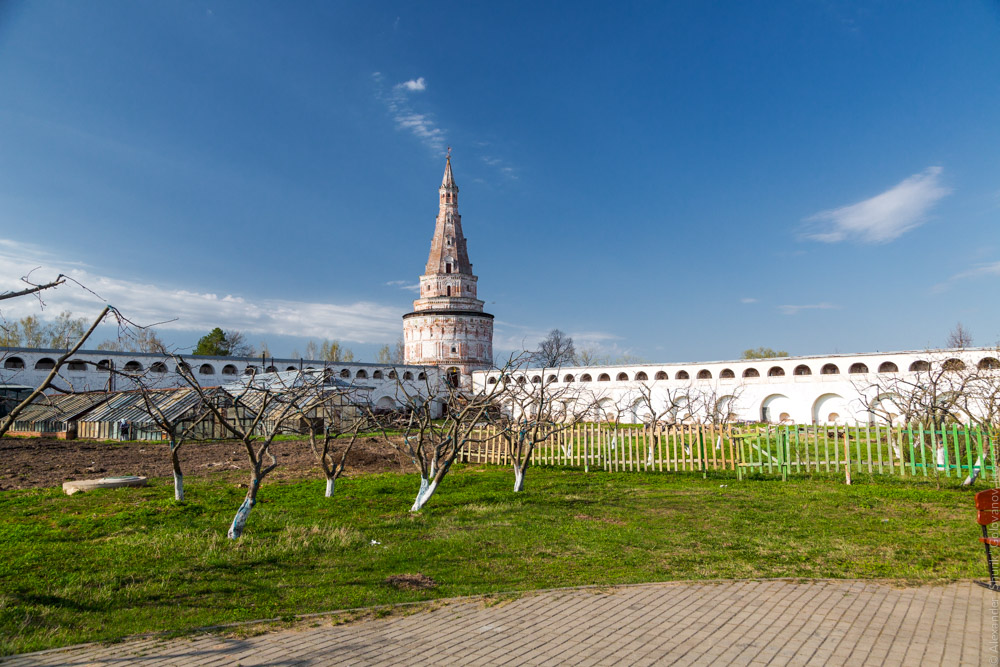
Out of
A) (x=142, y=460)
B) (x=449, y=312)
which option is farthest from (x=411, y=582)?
(x=449, y=312)

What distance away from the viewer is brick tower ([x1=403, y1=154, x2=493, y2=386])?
170 feet

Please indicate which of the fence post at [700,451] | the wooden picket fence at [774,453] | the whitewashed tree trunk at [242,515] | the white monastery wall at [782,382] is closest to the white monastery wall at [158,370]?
the wooden picket fence at [774,453]

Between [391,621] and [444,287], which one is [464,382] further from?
[391,621]

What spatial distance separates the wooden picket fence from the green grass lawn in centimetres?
135

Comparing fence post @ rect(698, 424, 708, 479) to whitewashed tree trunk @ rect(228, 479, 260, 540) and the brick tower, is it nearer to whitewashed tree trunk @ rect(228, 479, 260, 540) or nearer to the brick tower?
whitewashed tree trunk @ rect(228, 479, 260, 540)

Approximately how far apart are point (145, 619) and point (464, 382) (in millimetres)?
45614

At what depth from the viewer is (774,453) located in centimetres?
2025

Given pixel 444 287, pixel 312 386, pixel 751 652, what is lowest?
pixel 751 652

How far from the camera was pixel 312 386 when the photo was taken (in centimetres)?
1038

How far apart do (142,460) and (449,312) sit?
1330 inches

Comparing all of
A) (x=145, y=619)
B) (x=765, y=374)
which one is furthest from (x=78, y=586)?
(x=765, y=374)

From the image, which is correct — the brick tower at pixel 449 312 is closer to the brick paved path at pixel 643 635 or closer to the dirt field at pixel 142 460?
the dirt field at pixel 142 460

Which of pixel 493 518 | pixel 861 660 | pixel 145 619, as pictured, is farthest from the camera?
pixel 493 518

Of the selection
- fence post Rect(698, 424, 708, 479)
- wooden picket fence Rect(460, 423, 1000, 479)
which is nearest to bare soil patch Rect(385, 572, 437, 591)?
wooden picket fence Rect(460, 423, 1000, 479)
